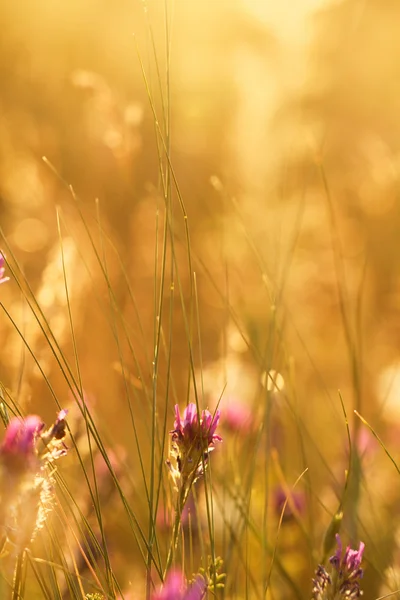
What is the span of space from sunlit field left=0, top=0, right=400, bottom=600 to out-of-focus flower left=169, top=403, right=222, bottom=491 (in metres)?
0.11

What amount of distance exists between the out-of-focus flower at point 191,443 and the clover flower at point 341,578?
9cm

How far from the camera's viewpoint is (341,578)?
0.44 m

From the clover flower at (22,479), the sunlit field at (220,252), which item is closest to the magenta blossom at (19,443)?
the clover flower at (22,479)

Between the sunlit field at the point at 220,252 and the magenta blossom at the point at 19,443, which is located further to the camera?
the sunlit field at the point at 220,252

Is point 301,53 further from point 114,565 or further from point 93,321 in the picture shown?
point 114,565

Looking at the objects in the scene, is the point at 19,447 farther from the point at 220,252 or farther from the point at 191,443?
the point at 220,252

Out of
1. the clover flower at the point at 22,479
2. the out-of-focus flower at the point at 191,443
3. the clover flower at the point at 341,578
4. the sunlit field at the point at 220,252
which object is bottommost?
the clover flower at the point at 341,578

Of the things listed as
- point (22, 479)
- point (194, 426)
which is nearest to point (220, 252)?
point (194, 426)

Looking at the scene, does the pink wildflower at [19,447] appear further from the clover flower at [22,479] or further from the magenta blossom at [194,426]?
the magenta blossom at [194,426]

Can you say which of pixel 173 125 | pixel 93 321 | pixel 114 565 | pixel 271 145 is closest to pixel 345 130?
pixel 173 125

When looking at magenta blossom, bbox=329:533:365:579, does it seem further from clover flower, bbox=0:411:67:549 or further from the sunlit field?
clover flower, bbox=0:411:67:549

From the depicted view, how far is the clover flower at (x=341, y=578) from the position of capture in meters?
0.44

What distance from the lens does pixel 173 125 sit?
1.53 metres

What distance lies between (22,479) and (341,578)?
0.19 metres
